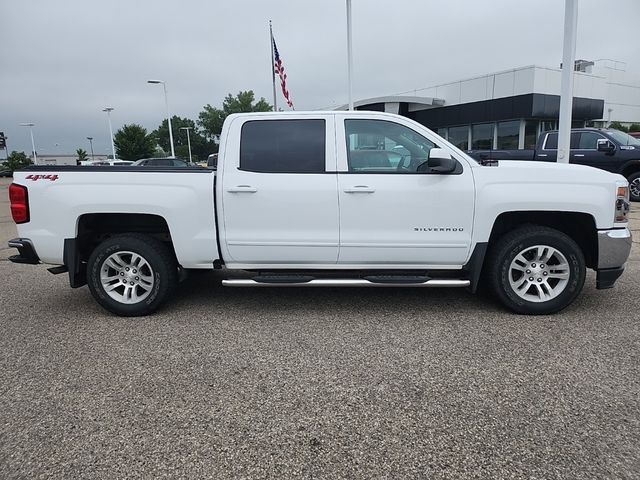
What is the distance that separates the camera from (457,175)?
4.27 metres

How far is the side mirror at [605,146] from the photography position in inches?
482

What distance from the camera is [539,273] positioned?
4387mm

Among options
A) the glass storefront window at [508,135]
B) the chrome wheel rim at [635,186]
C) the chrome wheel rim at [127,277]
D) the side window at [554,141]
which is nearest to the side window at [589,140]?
the side window at [554,141]

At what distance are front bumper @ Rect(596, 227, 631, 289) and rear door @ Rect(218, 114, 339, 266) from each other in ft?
8.06

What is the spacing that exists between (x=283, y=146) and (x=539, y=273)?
2.70 metres

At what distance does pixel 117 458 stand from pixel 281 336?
1.78 m

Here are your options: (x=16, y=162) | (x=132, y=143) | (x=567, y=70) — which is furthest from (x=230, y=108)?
(x=567, y=70)

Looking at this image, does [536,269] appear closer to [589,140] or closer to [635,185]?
[589,140]

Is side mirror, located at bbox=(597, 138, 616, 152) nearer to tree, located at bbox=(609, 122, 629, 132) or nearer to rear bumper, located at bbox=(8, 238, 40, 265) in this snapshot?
rear bumper, located at bbox=(8, 238, 40, 265)

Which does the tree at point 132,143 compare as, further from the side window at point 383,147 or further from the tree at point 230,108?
the side window at point 383,147

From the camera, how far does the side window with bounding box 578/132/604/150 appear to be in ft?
41.7

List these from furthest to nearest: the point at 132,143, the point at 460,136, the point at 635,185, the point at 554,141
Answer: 1. the point at 132,143
2. the point at 460,136
3. the point at 554,141
4. the point at 635,185

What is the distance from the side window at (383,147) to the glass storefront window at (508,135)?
2231cm

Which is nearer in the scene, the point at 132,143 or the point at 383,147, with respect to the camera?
the point at 383,147
